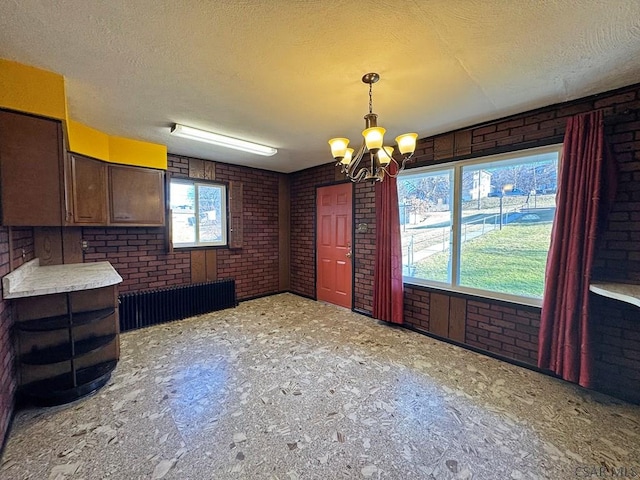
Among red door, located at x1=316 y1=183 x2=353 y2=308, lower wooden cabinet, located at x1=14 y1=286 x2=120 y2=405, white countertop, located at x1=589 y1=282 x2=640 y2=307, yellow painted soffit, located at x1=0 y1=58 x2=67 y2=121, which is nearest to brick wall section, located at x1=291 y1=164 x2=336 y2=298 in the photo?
red door, located at x1=316 y1=183 x2=353 y2=308

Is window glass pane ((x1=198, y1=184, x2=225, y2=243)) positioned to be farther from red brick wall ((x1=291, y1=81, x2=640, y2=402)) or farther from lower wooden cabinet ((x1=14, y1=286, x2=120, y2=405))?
red brick wall ((x1=291, y1=81, x2=640, y2=402))

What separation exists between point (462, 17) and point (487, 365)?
2.83 metres

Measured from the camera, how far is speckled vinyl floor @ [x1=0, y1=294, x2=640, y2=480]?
59.3 inches

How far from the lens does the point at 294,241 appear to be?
5320 millimetres

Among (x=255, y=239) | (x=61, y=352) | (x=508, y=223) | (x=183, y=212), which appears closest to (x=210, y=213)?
(x=183, y=212)

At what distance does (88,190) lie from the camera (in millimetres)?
2914

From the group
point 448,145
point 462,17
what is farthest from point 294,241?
point 462,17

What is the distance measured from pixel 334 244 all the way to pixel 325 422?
2.92 meters

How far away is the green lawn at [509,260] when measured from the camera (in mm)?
2547

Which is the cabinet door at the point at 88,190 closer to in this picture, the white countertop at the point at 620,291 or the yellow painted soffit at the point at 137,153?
the yellow painted soffit at the point at 137,153

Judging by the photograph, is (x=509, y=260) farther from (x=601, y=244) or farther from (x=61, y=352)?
(x=61, y=352)

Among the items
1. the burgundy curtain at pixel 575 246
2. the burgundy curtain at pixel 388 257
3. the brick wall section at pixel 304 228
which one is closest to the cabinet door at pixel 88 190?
the brick wall section at pixel 304 228

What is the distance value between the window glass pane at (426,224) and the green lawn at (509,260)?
0.45ft

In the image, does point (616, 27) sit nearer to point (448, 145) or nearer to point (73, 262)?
point (448, 145)
